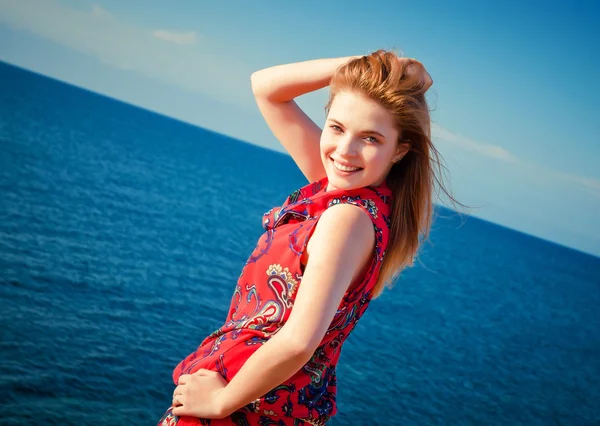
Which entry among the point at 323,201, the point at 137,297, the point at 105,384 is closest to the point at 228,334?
the point at 323,201

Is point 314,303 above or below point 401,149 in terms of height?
below

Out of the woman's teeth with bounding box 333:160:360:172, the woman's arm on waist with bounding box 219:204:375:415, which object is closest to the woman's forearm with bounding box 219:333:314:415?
the woman's arm on waist with bounding box 219:204:375:415

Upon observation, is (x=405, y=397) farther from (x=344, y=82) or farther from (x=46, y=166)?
(x=46, y=166)

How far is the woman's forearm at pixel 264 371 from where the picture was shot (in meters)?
1.81

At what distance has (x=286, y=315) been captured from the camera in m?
2.04

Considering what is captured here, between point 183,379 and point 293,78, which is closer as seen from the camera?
point 183,379

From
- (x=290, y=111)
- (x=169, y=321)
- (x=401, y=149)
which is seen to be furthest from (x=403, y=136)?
(x=169, y=321)

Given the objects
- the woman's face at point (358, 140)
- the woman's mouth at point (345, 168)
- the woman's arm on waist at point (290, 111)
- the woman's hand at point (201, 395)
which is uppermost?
the woman's arm on waist at point (290, 111)

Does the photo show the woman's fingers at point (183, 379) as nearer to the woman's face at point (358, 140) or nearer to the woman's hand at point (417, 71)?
the woman's face at point (358, 140)

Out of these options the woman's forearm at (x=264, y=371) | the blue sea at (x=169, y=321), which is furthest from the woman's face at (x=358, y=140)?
the blue sea at (x=169, y=321)

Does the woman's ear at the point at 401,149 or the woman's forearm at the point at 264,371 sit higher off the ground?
the woman's ear at the point at 401,149

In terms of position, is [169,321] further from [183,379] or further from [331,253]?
[331,253]

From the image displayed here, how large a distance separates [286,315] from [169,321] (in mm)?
25620

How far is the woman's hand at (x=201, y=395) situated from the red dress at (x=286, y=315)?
39 millimetres
